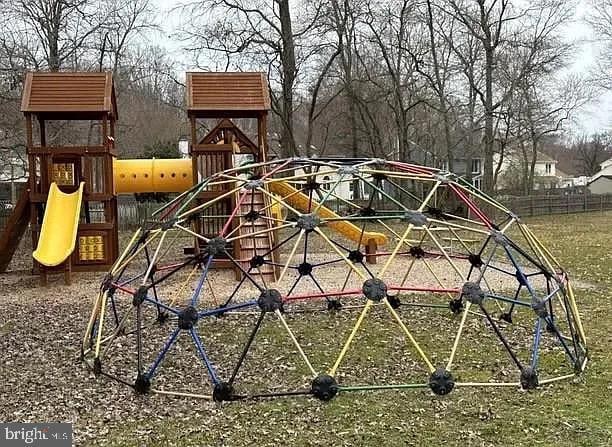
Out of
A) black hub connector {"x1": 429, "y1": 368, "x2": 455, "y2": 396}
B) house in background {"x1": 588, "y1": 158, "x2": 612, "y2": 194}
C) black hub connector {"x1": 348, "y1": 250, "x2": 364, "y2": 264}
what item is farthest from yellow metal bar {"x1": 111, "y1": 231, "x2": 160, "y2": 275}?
house in background {"x1": 588, "y1": 158, "x2": 612, "y2": 194}

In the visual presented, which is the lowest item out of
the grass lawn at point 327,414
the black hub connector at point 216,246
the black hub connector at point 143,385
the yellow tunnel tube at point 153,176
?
the grass lawn at point 327,414

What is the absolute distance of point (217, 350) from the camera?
6.43 metres

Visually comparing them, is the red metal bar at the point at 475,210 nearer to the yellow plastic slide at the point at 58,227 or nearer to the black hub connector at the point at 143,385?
the black hub connector at the point at 143,385

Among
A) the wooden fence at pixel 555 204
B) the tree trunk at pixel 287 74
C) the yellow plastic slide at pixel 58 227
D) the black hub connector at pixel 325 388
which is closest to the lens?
the black hub connector at pixel 325 388

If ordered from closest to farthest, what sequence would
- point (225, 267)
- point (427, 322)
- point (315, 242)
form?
point (427, 322) < point (225, 267) < point (315, 242)

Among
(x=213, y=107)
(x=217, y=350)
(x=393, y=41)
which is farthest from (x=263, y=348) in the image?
(x=393, y=41)

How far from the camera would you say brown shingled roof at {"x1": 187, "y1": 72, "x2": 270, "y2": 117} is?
39.8ft

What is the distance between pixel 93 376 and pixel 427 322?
12.3 ft

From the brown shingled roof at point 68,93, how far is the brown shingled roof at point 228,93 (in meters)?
1.61

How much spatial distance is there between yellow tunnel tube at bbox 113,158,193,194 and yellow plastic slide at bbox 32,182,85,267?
3.92 feet

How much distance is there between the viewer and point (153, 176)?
1284 centimetres

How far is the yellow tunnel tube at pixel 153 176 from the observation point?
12.8m

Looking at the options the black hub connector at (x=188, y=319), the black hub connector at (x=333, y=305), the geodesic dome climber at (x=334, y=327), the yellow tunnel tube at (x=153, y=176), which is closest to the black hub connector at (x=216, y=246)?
the geodesic dome climber at (x=334, y=327)

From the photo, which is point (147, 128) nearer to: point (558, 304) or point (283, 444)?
point (558, 304)
